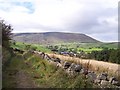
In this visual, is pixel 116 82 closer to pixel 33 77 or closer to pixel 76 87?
pixel 76 87

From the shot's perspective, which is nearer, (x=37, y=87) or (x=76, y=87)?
(x=76, y=87)

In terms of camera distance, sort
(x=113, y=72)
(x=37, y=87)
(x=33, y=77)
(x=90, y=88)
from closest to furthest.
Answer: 1. (x=90, y=88)
2. (x=113, y=72)
3. (x=37, y=87)
4. (x=33, y=77)

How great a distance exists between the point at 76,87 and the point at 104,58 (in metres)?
10.7

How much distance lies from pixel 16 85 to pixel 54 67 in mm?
4174

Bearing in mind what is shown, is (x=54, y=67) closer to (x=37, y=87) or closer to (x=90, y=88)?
(x=37, y=87)

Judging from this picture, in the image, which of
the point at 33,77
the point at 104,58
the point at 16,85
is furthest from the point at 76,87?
the point at 104,58

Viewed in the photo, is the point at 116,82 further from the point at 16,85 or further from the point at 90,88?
the point at 16,85

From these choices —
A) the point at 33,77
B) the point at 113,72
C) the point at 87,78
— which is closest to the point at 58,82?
the point at 87,78

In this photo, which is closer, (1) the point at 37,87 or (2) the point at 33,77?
(1) the point at 37,87

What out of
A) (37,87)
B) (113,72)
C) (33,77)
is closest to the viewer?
(113,72)

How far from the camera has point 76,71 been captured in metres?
13.8

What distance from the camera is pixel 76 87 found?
10352 millimetres

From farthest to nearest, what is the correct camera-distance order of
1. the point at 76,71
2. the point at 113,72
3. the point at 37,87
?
the point at 76,71 → the point at 37,87 → the point at 113,72

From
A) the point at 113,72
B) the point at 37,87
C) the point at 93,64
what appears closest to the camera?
the point at 113,72
